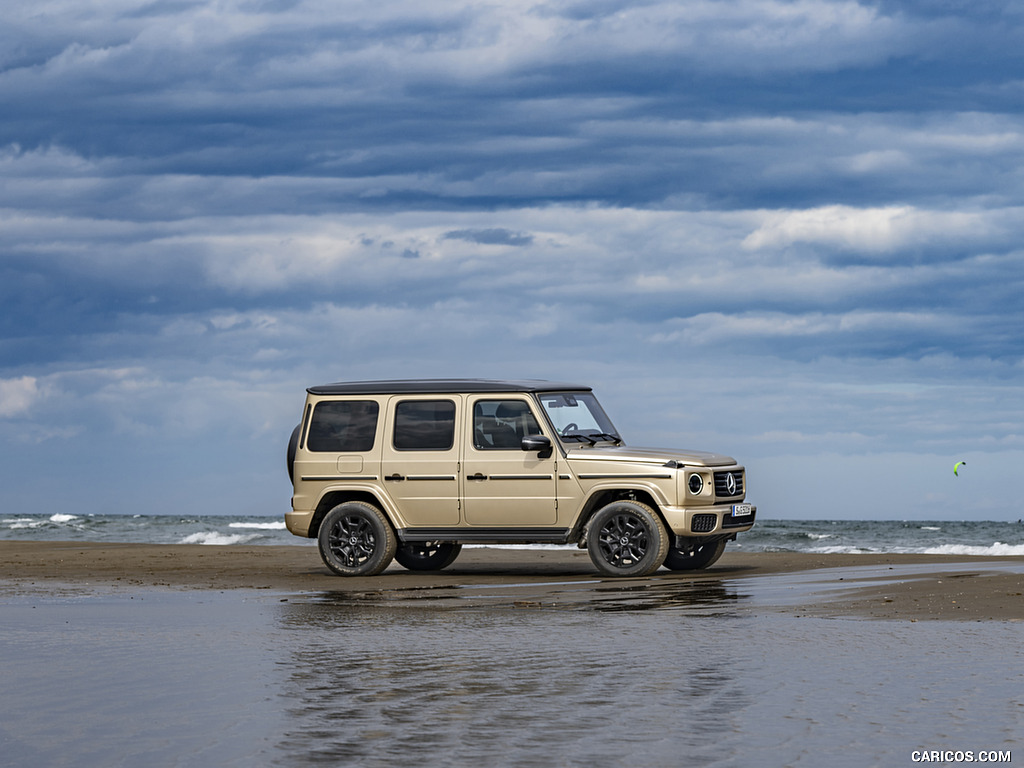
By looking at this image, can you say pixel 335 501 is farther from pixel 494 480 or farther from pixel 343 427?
pixel 494 480

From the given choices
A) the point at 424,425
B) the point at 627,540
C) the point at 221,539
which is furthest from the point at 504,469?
the point at 221,539

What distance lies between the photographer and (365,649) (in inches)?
362

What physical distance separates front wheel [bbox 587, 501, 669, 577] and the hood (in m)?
0.53

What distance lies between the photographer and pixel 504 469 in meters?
16.3

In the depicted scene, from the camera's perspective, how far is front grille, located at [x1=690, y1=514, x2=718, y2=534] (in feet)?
51.5

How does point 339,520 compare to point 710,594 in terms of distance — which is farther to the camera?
point 339,520

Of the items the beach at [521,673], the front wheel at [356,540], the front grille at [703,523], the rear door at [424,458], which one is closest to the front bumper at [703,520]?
the front grille at [703,523]

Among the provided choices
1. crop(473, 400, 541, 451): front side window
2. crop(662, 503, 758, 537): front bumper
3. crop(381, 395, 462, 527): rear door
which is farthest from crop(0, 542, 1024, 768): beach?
crop(473, 400, 541, 451): front side window

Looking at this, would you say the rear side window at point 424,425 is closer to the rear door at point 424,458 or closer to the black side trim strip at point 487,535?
the rear door at point 424,458

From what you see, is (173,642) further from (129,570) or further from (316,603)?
(129,570)

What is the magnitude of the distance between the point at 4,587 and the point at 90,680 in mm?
8547

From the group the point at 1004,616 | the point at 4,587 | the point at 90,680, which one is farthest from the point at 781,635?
the point at 4,587

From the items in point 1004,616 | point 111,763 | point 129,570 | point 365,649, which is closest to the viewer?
point 111,763

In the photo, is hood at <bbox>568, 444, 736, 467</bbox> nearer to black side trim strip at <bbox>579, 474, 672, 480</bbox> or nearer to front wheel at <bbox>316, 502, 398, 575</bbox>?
black side trim strip at <bbox>579, 474, 672, 480</bbox>
